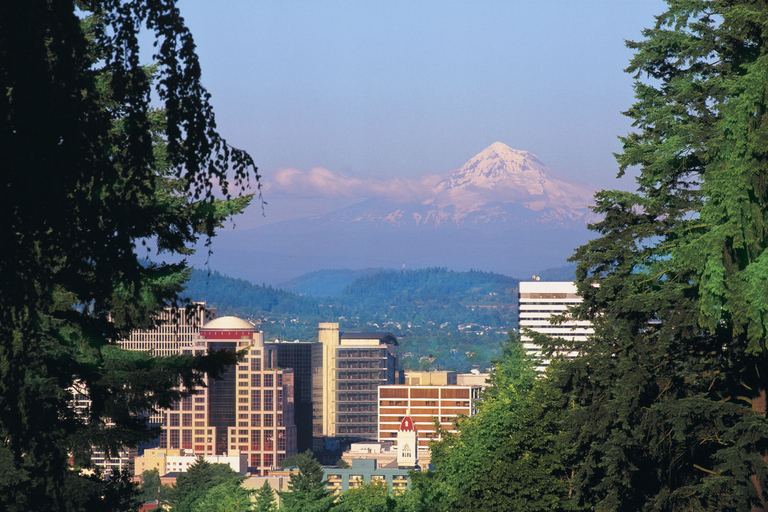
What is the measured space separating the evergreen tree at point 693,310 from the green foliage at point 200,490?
37.0 m

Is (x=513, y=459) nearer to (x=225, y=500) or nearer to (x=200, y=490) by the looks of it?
(x=225, y=500)

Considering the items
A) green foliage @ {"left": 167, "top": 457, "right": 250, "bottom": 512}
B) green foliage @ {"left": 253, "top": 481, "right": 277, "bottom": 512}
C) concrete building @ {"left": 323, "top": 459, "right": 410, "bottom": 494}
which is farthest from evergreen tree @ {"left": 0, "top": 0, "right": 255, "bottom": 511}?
concrete building @ {"left": 323, "top": 459, "right": 410, "bottom": 494}

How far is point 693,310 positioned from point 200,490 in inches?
1937

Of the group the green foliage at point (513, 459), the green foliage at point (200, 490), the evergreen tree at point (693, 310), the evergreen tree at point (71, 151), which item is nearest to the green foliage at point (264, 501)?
the green foliage at point (200, 490)

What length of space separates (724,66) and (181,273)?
13.3 m

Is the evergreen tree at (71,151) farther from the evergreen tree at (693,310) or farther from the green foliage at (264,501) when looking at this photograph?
the green foliage at (264,501)

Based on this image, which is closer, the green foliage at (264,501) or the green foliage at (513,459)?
the green foliage at (513,459)

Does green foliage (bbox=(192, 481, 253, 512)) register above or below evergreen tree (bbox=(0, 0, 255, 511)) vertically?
below

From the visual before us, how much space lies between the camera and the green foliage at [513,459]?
32.9m

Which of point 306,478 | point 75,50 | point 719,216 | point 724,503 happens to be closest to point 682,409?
point 724,503

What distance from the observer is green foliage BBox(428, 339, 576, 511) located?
108 feet

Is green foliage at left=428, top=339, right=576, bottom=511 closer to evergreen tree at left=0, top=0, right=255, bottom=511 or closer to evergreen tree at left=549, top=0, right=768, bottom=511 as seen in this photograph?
evergreen tree at left=549, top=0, right=768, bottom=511

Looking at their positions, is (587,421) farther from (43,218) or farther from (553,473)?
(43,218)

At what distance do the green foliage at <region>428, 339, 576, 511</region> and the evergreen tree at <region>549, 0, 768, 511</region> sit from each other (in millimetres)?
7197
